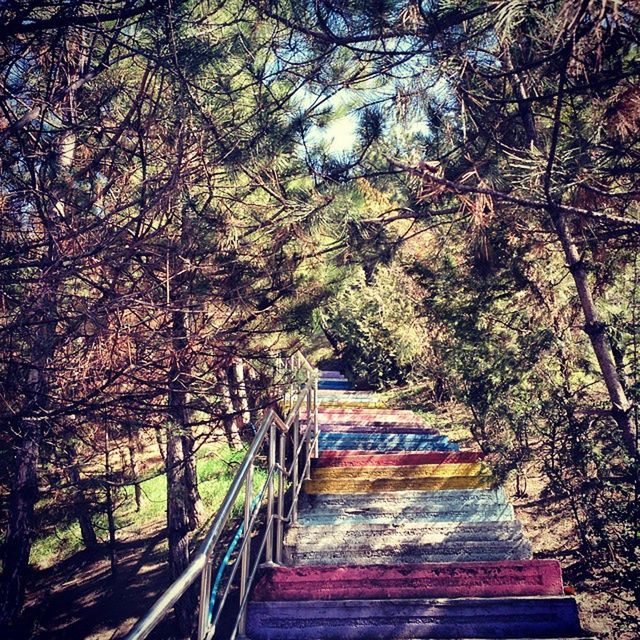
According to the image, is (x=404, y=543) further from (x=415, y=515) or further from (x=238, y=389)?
(x=238, y=389)

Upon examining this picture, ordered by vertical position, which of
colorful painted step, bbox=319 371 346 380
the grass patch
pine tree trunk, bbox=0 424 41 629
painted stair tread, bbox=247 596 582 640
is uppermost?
colorful painted step, bbox=319 371 346 380

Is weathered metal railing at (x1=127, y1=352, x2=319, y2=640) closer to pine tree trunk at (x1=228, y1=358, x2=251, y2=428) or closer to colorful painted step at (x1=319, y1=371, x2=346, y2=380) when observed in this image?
pine tree trunk at (x1=228, y1=358, x2=251, y2=428)

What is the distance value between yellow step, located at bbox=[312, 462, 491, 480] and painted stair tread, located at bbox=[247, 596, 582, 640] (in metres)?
2.02

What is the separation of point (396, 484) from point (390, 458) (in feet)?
1.92

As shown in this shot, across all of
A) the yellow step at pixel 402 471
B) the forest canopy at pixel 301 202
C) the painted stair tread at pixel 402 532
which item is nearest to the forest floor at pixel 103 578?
the forest canopy at pixel 301 202

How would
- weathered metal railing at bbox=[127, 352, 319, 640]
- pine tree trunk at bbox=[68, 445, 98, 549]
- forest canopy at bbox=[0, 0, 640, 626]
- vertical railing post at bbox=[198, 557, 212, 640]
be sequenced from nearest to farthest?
weathered metal railing at bbox=[127, 352, 319, 640]
vertical railing post at bbox=[198, 557, 212, 640]
forest canopy at bbox=[0, 0, 640, 626]
pine tree trunk at bbox=[68, 445, 98, 549]

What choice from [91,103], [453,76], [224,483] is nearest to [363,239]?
[453,76]

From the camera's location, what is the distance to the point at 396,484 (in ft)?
16.2

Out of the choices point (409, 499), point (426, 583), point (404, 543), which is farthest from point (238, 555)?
point (409, 499)

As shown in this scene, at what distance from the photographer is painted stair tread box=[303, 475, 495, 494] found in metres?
4.89

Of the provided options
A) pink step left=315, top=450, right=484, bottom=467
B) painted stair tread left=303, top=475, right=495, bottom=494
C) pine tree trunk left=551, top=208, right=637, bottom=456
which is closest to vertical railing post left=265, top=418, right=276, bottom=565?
painted stair tread left=303, top=475, right=495, bottom=494

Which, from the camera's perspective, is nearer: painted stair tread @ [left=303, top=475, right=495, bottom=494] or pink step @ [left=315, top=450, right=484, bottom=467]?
painted stair tread @ [left=303, top=475, right=495, bottom=494]

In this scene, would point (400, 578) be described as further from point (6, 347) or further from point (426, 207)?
point (426, 207)

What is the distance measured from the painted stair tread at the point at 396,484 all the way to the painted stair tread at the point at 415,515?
1.17 feet
